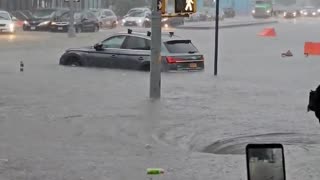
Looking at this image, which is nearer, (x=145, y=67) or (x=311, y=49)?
(x=145, y=67)

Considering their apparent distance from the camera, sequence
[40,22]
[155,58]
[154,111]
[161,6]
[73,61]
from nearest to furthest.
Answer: [154,111], [161,6], [155,58], [73,61], [40,22]

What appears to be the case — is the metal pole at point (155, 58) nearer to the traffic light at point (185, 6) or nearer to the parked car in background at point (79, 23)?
the traffic light at point (185, 6)

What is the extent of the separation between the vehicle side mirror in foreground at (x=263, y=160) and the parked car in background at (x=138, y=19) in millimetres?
53773

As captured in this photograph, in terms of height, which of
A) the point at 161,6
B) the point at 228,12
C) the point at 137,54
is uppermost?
the point at 161,6

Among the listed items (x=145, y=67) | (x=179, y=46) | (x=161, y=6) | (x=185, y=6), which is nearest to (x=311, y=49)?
(x=179, y=46)

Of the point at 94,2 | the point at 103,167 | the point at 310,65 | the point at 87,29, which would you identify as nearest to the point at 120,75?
the point at 310,65

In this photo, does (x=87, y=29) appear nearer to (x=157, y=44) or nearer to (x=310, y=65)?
(x=310, y=65)

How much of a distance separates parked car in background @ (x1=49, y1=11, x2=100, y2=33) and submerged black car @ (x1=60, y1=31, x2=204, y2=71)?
2677 centimetres

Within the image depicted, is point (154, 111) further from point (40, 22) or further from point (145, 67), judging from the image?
point (40, 22)

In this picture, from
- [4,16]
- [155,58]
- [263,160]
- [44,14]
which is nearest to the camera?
[263,160]

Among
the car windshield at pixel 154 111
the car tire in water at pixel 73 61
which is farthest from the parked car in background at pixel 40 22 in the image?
the car tire in water at pixel 73 61

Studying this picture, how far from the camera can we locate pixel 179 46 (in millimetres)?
23094

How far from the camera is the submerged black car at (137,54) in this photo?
2278 cm

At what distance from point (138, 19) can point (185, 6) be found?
146 feet
